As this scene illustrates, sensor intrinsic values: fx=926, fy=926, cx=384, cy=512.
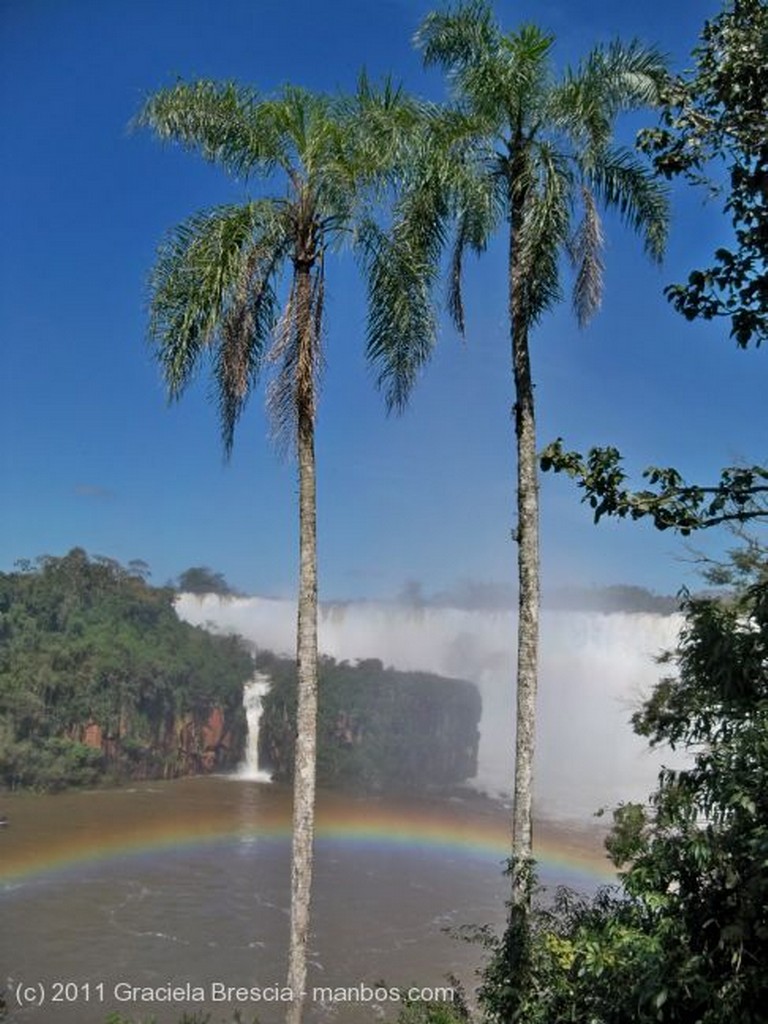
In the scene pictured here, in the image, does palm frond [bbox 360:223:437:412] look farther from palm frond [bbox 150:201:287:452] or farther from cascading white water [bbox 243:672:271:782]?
cascading white water [bbox 243:672:271:782]

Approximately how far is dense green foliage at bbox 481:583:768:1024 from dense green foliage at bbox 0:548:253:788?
42655mm

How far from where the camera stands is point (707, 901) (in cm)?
327

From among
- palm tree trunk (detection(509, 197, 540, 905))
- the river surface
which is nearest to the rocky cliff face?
the river surface

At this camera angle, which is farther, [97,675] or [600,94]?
[97,675]

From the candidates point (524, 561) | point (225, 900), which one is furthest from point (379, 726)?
point (524, 561)

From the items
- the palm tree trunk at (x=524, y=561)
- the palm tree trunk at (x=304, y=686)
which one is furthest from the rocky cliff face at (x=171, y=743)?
the palm tree trunk at (x=524, y=561)

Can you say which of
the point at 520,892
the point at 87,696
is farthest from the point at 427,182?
the point at 87,696

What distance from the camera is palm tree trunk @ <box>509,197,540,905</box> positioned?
6664 millimetres

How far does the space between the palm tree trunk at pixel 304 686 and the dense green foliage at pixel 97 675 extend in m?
38.7

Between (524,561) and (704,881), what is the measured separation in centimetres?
368

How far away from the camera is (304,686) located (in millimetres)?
7117

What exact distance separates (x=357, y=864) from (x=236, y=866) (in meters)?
4.20

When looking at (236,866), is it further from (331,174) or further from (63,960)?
(331,174)

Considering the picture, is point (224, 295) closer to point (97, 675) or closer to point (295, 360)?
point (295, 360)
